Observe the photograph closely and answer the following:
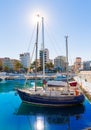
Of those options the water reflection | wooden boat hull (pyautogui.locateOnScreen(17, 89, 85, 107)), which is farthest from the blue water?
wooden boat hull (pyautogui.locateOnScreen(17, 89, 85, 107))

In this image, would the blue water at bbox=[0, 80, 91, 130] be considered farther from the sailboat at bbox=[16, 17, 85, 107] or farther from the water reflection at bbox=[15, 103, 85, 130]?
the sailboat at bbox=[16, 17, 85, 107]

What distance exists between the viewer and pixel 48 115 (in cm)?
2236

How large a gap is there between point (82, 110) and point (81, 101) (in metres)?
2.22

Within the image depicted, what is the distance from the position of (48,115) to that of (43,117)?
89cm

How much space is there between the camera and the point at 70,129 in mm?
17328

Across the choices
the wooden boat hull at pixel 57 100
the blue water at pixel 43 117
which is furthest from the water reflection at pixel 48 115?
the wooden boat hull at pixel 57 100

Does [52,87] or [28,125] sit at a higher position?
[52,87]

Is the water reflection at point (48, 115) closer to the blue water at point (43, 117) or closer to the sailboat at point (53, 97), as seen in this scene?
the blue water at point (43, 117)

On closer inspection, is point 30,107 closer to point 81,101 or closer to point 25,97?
point 25,97

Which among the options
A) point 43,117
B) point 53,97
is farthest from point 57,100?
point 43,117

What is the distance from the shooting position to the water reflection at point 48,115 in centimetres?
1921

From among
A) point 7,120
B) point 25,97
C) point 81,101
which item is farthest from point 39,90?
point 7,120

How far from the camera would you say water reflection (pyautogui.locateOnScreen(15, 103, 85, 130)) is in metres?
19.2

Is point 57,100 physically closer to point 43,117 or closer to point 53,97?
point 53,97
